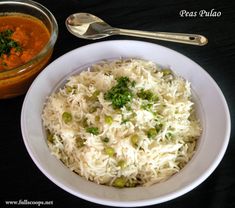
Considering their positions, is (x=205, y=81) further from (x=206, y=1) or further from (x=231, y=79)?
(x=206, y=1)

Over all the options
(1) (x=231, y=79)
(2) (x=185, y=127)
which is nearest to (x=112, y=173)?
(2) (x=185, y=127)

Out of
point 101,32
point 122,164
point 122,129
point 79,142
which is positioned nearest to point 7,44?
point 101,32

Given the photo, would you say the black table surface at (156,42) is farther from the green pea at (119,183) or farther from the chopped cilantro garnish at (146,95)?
the chopped cilantro garnish at (146,95)

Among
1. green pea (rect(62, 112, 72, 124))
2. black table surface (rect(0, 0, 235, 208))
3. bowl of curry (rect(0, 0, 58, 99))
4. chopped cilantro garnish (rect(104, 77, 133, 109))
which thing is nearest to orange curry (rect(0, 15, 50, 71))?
bowl of curry (rect(0, 0, 58, 99))

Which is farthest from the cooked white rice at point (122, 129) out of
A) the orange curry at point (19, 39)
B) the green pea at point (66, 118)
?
the orange curry at point (19, 39)

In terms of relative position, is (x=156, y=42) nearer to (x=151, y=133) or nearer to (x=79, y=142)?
(x=151, y=133)
